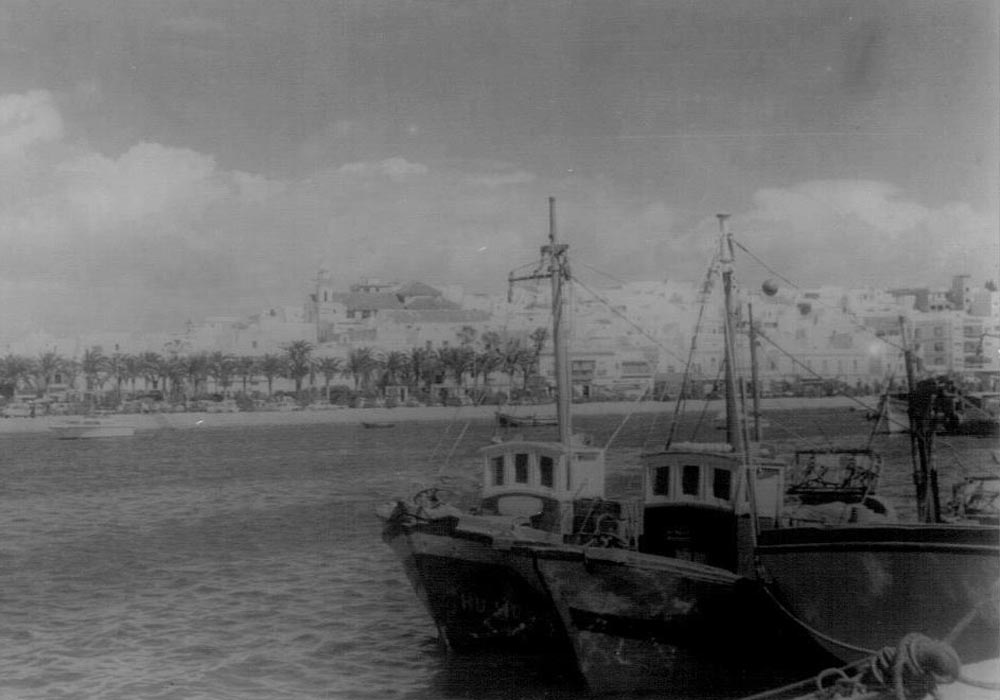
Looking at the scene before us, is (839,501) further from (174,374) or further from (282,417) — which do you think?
(282,417)

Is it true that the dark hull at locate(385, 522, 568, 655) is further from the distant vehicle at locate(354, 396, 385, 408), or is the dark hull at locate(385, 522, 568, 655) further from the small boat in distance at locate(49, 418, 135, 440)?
the small boat in distance at locate(49, 418, 135, 440)

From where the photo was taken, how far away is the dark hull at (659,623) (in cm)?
748

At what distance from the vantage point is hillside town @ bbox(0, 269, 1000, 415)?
1045cm

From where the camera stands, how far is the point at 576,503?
9047 mm

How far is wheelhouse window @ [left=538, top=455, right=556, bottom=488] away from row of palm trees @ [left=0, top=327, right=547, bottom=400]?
2320mm

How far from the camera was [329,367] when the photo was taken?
1961 cm

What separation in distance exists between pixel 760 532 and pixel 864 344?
26.8 feet

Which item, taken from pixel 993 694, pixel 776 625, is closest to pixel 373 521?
pixel 776 625

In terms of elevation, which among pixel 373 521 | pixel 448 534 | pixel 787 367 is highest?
pixel 787 367

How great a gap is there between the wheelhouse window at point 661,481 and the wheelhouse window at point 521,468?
48.3 inches

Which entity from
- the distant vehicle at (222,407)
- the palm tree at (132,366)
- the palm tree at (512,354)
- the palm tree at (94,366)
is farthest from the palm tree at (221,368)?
the palm tree at (512,354)

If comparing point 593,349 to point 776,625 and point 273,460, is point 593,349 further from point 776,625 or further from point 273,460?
point 273,460

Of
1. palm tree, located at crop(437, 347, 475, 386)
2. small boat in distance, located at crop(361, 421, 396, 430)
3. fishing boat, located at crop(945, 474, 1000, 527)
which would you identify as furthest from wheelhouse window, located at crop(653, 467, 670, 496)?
small boat in distance, located at crop(361, 421, 396, 430)

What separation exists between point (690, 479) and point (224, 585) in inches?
250
